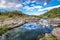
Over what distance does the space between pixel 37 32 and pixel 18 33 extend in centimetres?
69

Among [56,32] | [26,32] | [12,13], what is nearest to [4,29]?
[12,13]

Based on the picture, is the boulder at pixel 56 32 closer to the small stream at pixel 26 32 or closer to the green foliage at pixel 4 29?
the small stream at pixel 26 32

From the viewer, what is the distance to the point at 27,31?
613 cm

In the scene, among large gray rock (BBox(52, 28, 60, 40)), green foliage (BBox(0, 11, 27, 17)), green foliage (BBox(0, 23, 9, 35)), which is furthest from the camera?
green foliage (BBox(0, 11, 27, 17))

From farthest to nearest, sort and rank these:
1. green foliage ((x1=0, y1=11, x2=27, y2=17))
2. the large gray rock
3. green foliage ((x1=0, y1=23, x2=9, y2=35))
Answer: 1. green foliage ((x1=0, y1=11, x2=27, y2=17))
2. green foliage ((x1=0, y1=23, x2=9, y2=35))
3. the large gray rock

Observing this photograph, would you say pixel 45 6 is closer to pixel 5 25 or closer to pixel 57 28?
pixel 57 28

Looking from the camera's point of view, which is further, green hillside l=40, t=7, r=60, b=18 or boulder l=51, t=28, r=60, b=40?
green hillside l=40, t=7, r=60, b=18

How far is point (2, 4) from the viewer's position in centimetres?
621

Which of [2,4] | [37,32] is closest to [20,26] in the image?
[37,32]

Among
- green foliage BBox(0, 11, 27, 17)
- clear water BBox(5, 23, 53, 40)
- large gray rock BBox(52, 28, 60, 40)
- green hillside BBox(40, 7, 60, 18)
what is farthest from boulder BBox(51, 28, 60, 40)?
green foliage BBox(0, 11, 27, 17)

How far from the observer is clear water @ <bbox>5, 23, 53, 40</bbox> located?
19.9 ft

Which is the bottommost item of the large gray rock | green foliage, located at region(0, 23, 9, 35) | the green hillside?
the large gray rock

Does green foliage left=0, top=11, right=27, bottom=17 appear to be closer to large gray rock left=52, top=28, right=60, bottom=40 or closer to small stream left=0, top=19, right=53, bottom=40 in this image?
small stream left=0, top=19, right=53, bottom=40

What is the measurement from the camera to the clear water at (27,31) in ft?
19.9
